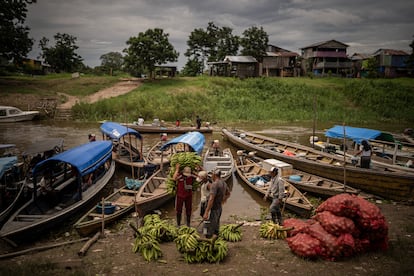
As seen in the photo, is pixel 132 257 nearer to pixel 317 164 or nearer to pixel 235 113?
pixel 317 164

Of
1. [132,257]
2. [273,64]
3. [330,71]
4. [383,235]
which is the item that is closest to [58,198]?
[132,257]

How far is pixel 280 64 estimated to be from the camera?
54.0m

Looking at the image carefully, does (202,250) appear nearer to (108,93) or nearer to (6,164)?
(6,164)

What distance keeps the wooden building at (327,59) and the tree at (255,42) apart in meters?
10.9

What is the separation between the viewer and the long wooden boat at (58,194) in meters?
8.64

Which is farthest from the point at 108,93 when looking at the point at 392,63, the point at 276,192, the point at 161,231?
the point at 392,63

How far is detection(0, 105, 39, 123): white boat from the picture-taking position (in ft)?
96.8

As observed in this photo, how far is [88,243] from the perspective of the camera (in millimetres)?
8016

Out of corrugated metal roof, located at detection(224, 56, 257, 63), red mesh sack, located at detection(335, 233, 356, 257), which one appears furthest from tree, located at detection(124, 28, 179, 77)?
red mesh sack, located at detection(335, 233, 356, 257)

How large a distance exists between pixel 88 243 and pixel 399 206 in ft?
35.1

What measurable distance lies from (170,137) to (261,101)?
56.7ft

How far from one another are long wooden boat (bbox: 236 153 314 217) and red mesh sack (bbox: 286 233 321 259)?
8.60 ft

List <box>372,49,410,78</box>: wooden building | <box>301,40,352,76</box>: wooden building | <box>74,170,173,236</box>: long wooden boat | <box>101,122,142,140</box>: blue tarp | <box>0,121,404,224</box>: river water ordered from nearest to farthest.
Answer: <box>74,170,173,236</box>: long wooden boat < <box>0,121,404,224</box>: river water < <box>101,122,142,140</box>: blue tarp < <box>372,49,410,78</box>: wooden building < <box>301,40,352,76</box>: wooden building

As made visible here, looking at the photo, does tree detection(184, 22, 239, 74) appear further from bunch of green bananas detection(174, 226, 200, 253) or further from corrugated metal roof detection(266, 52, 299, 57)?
bunch of green bananas detection(174, 226, 200, 253)
